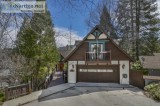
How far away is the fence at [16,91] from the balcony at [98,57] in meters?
7.43

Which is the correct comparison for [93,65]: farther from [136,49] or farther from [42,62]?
[136,49]

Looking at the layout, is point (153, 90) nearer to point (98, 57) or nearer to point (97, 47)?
point (98, 57)

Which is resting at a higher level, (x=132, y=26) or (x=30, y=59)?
(x=132, y=26)

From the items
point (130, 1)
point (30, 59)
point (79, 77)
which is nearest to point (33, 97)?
point (30, 59)

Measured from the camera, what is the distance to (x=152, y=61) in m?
23.1

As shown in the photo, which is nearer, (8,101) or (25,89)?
(8,101)

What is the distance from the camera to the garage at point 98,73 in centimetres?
1961

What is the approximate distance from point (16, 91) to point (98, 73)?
9237 mm

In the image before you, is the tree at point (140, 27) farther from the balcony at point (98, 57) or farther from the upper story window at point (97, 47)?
the balcony at point (98, 57)

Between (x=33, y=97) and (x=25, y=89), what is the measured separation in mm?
1560

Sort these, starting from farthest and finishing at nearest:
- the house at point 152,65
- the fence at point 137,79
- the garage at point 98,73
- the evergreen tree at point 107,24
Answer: the evergreen tree at point 107,24 → the house at point 152,65 → the garage at point 98,73 → the fence at point 137,79

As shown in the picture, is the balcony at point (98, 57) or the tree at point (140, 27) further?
the tree at point (140, 27)

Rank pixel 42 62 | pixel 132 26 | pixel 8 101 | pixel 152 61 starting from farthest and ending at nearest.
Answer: pixel 132 26
pixel 152 61
pixel 42 62
pixel 8 101

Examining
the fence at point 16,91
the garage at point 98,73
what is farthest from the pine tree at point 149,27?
the fence at point 16,91
